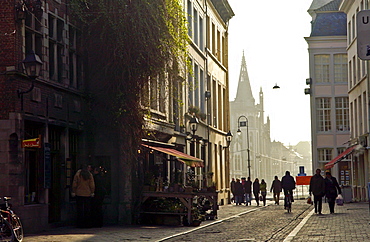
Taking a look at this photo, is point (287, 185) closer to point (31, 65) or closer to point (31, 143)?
point (31, 143)

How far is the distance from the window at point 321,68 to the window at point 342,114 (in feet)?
6.70

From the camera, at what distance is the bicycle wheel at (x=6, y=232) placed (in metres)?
13.5

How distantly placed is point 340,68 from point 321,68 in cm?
145

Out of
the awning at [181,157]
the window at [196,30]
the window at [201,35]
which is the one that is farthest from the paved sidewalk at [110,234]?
the window at [201,35]

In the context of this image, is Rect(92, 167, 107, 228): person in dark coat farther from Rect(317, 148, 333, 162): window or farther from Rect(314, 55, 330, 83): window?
Rect(314, 55, 330, 83): window

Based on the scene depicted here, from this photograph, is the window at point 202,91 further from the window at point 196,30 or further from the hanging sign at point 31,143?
the hanging sign at point 31,143

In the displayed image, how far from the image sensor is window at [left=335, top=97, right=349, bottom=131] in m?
56.2

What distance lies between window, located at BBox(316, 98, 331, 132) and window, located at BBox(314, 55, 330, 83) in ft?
5.16

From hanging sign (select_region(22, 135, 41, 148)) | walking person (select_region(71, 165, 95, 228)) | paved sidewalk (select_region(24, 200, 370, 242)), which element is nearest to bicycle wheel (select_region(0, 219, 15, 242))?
paved sidewalk (select_region(24, 200, 370, 242))

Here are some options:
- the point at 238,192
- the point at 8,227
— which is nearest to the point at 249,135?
the point at 238,192

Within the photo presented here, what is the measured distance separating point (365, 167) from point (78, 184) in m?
26.1

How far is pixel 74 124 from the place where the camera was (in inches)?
832

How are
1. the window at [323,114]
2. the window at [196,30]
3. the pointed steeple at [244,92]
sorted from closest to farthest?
the window at [196,30], the window at [323,114], the pointed steeple at [244,92]

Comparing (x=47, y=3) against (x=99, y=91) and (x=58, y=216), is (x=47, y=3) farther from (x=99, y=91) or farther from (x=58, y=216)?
(x=58, y=216)
